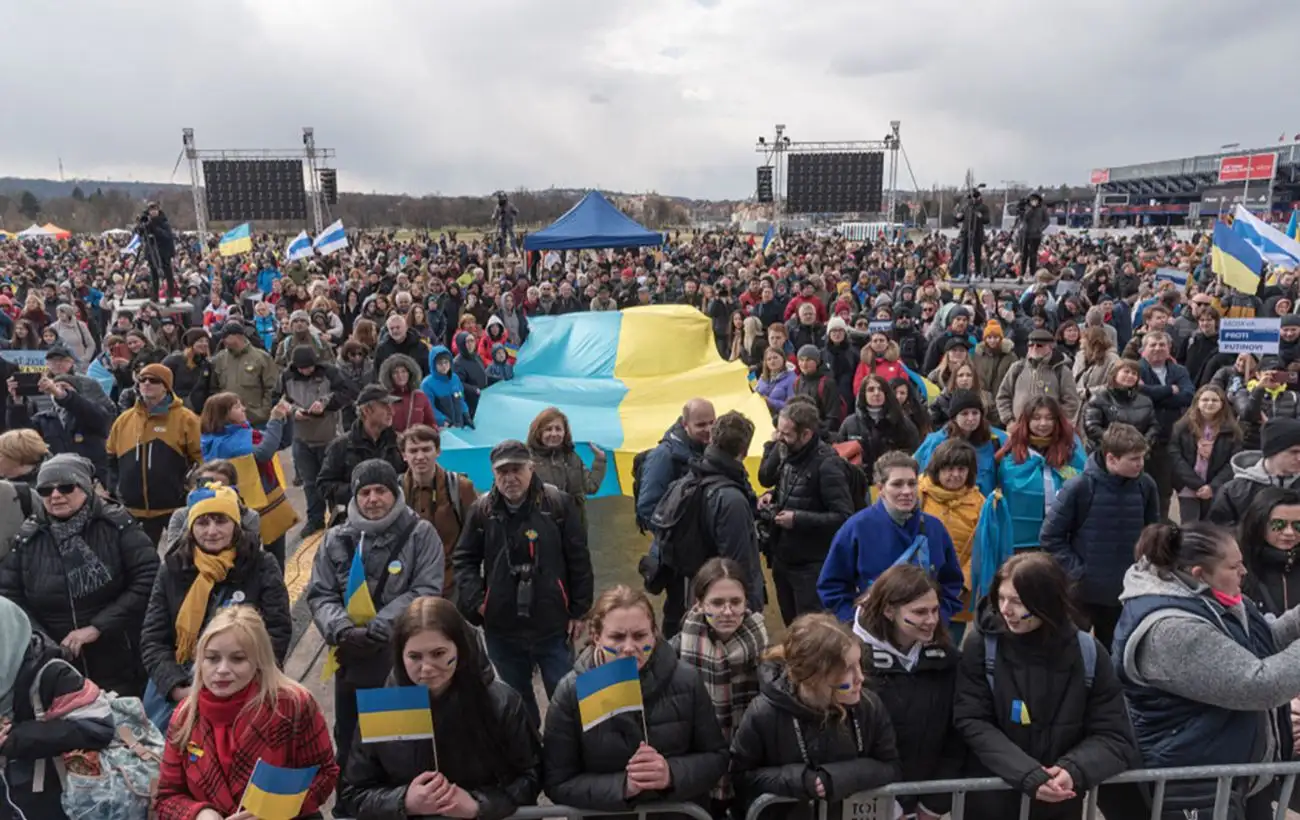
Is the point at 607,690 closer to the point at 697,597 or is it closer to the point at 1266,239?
the point at 697,597

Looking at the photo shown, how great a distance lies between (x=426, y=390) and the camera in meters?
6.59

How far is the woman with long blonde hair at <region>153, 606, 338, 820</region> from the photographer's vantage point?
2521 millimetres

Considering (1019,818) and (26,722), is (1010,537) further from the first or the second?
(26,722)

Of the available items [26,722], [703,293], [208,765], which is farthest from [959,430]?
[703,293]

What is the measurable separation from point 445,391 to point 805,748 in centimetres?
478

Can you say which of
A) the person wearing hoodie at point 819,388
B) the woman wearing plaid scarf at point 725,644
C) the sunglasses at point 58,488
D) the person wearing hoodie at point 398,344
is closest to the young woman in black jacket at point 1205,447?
the person wearing hoodie at point 819,388

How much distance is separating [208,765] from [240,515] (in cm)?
120

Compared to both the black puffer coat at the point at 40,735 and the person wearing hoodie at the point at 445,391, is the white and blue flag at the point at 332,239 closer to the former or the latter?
the person wearing hoodie at the point at 445,391

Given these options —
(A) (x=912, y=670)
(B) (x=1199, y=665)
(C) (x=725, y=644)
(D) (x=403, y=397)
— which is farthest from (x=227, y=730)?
(D) (x=403, y=397)

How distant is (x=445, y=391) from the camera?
666 cm

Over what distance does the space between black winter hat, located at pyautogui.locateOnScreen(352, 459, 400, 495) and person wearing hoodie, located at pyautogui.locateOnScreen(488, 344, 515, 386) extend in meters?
4.54

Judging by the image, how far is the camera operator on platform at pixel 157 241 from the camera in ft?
42.0

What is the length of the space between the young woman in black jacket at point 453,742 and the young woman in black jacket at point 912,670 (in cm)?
116

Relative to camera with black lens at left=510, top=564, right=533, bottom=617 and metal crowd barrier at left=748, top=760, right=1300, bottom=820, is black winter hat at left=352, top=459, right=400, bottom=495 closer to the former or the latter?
camera with black lens at left=510, top=564, right=533, bottom=617
